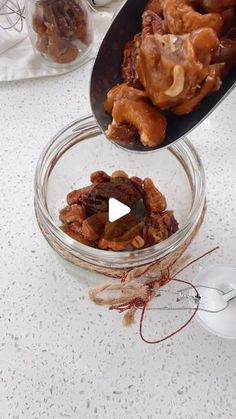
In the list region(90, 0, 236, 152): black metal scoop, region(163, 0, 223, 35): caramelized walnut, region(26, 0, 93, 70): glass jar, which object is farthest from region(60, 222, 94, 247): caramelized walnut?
region(26, 0, 93, 70): glass jar

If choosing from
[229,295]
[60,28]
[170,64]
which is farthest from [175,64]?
[60,28]

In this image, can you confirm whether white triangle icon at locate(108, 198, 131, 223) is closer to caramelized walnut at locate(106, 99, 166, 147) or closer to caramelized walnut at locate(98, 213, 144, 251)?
caramelized walnut at locate(98, 213, 144, 251)

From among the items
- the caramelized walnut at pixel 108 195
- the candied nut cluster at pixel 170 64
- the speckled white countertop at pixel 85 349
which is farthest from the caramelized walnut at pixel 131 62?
the speckled white countertop at pixel 85 349

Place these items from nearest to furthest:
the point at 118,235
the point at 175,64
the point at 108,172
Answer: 1. the point at 175,64
2. the point at 118,235
3. the point at 108,172

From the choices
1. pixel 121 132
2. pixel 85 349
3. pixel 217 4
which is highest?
pixel 217 4

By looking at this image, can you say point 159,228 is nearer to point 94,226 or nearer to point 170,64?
point 94,226

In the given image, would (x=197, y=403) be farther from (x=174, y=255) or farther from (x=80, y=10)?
(x=80, y=10)

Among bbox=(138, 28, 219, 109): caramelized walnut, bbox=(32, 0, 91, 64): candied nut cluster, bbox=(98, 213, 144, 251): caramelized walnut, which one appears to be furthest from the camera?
bbox=(32, 0, 91, 64): candied nut cluster

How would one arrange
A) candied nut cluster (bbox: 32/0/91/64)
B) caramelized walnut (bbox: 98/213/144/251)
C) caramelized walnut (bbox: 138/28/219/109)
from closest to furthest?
caramelized walnut (bbox: 138/28/219/109)
caramelized walnut (bbox: 98/213/144/251)
candied nut cluster (bbox: 32/0/91/64)
